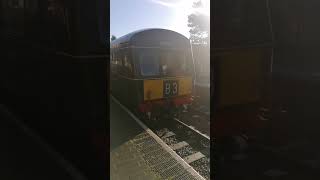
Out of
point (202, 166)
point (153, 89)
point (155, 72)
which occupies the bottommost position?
point (202, 166)

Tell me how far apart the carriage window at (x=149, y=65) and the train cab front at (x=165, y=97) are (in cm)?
26

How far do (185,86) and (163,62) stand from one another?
44.8 inches

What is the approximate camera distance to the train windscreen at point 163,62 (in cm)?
995

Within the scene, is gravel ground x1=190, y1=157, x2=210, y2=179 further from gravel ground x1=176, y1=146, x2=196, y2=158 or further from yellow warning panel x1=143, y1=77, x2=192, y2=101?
yellow warning panel x1=143, y1=77, x2=192, y2=101

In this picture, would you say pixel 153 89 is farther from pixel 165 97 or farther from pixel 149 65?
pixel 149 65

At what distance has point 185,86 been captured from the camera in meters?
10.8

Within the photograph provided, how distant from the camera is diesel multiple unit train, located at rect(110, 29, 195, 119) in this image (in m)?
9.78

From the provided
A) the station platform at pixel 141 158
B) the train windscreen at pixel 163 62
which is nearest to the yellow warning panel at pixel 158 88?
the train windscreen at pixel 163 62

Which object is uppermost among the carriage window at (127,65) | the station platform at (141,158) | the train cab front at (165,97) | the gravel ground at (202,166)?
the carriage window at (127,65)
